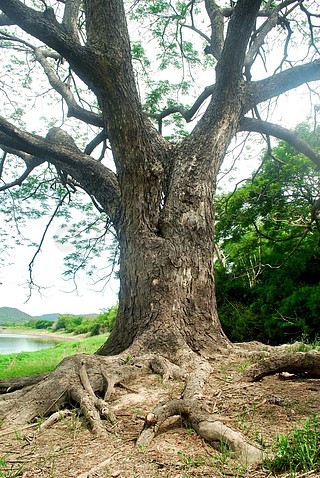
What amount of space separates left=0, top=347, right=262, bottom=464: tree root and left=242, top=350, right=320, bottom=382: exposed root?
44cm

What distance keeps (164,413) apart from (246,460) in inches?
30.5

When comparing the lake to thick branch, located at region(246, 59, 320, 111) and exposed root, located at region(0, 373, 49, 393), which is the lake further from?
thick branch, located at region(246, 59, 320, 111)

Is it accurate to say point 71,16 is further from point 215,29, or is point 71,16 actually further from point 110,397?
point 110,397

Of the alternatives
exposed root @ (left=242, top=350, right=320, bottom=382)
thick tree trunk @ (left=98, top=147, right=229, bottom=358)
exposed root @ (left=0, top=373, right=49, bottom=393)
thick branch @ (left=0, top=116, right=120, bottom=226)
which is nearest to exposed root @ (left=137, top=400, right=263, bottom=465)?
exposed root @ (left=242, top=350, right=320, bottom=382)

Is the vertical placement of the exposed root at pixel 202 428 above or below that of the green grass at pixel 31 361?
below

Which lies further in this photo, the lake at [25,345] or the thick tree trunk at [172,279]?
the lake at [25,345]

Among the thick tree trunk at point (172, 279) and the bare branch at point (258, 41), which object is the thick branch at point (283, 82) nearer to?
the bare branch at point (258, 41)

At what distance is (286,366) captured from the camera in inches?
148

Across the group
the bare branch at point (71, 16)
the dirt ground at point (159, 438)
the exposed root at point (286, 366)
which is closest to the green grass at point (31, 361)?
the dirt ground at point (159, 438)

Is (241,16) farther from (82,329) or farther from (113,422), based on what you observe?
(82,329)

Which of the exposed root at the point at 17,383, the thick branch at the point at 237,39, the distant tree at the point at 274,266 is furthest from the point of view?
the distant tree at the point at 274,266

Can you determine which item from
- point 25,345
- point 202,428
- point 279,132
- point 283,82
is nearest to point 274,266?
point 279,132

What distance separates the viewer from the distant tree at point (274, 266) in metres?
7.91

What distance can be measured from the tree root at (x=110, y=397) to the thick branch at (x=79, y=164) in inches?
92.6
